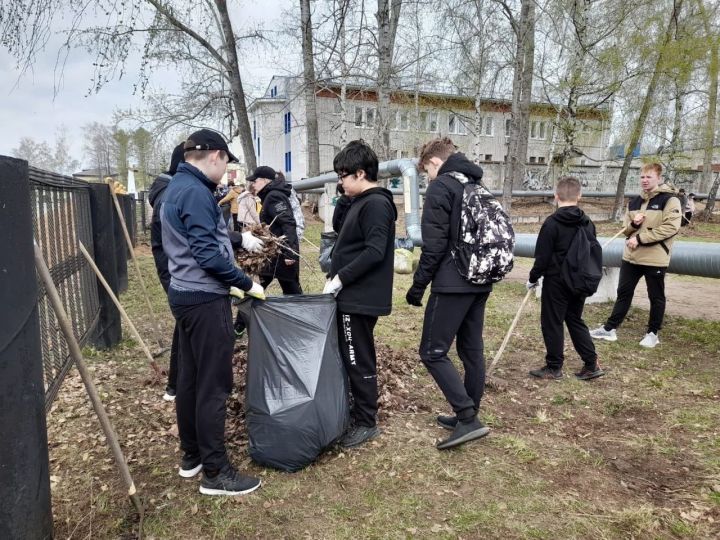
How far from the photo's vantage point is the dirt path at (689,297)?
664 cm

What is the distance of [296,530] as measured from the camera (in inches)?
92.7

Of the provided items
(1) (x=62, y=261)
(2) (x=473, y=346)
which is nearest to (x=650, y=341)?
(2) (x=473, y=346)

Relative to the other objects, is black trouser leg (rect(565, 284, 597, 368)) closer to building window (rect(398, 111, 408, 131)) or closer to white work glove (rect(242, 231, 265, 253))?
white work glove (rect(242, 231, 265, 253))

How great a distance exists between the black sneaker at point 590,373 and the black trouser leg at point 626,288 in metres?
1.22

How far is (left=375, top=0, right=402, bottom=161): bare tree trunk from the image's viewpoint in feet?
35.9

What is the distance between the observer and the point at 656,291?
5.02 metres

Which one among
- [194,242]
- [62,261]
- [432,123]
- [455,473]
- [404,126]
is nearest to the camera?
[194,242]

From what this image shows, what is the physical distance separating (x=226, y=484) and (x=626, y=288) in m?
4.57

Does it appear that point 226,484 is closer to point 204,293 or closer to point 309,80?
point 204,293

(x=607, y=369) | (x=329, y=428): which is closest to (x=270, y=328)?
(x=329, y=428)

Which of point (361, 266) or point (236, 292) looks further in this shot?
point (361, 266)

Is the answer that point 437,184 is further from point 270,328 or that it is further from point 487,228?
point 270,328

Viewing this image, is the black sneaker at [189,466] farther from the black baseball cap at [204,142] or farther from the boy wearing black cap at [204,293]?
the black baseball cap at [204,142]

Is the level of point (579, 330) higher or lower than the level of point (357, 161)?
lower
